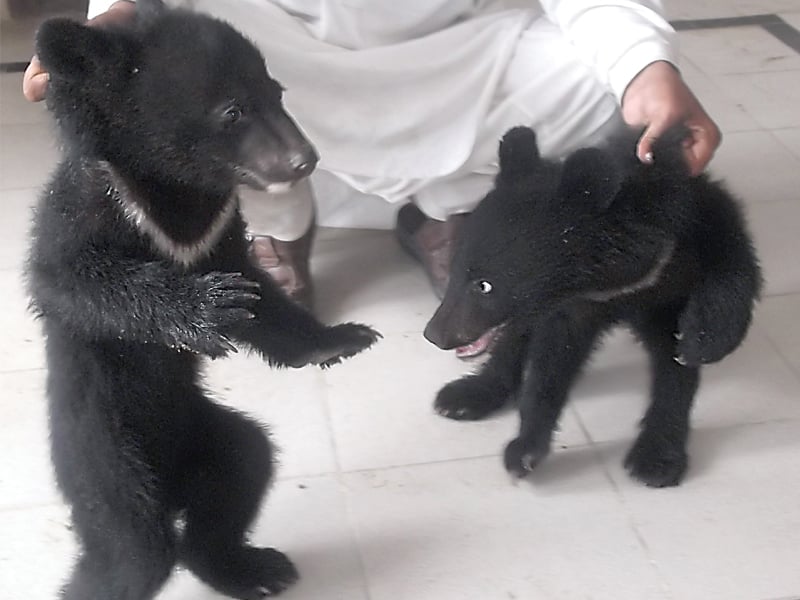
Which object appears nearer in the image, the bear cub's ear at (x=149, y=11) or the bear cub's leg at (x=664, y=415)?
the bear cub's ear at (x=149, y=11)

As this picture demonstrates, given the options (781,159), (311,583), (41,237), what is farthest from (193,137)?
(781,159)

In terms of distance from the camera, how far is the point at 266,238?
64.2 inches

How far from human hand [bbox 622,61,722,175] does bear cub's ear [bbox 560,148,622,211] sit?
0.18 feet

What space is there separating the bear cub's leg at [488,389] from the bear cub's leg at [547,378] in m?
0.12

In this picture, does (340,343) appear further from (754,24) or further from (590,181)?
(754,24)

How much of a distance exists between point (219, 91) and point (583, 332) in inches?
23.1

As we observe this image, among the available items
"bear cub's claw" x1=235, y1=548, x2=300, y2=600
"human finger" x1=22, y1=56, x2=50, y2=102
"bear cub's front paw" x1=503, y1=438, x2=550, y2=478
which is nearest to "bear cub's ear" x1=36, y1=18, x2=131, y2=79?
"human finger" x1=22, y1=56, x2=50, y2=102

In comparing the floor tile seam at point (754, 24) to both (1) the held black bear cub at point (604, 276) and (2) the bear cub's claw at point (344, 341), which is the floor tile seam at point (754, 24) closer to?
(1) the held black bear cub at point (604, 276)

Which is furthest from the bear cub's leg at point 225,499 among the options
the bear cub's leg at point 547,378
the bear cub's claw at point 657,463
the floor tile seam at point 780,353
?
the floor tile seam at point 780,353

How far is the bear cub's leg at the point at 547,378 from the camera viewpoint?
1.23 m

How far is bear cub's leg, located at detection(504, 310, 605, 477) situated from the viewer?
1226 mm

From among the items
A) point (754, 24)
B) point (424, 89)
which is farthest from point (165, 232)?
point (754, 24)

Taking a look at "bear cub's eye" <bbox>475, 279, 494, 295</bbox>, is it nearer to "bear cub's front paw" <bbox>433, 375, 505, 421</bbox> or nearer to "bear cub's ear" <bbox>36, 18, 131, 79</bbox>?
"bear cub's front paw" <bbox>433, 375, 505, 421</bbox>

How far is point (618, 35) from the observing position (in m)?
1.37
